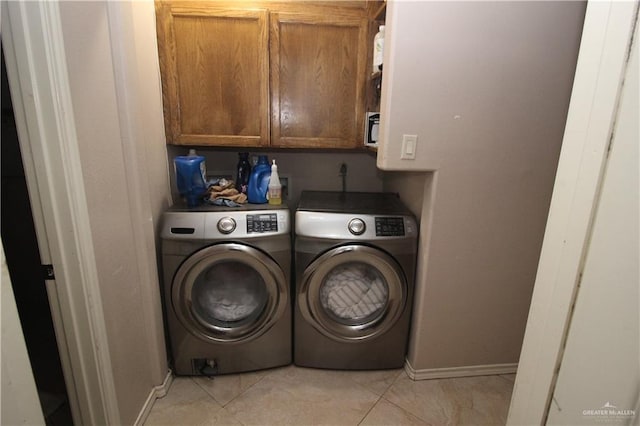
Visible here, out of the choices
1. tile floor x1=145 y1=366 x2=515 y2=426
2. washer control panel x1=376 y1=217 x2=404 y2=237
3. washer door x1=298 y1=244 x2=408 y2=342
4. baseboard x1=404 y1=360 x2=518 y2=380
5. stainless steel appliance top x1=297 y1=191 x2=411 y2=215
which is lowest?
tile floor x1=145 y1=366 x2=515 y2=426

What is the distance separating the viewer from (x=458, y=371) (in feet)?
6.05

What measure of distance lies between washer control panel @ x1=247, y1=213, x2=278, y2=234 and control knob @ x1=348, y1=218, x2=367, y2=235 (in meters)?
0.38

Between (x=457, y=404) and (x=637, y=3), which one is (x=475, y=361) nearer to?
(x=457, y=404)

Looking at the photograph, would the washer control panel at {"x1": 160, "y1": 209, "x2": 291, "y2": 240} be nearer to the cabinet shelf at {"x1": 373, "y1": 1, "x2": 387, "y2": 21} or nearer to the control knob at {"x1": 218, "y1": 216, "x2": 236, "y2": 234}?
the control knob at {"x1": 218, "y1": 216, "x2": 236, "y2": 234}

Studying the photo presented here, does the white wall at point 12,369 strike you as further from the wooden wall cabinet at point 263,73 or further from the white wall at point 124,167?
the wooden wall cabinet at point 263,73

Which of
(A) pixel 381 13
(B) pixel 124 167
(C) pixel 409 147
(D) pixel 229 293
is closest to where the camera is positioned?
(B) pixel 124 167

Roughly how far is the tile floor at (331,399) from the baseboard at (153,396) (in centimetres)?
2

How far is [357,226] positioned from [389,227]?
17cm

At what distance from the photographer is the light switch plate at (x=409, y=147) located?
145 centimetres

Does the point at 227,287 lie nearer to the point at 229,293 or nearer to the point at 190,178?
the point at 229,293

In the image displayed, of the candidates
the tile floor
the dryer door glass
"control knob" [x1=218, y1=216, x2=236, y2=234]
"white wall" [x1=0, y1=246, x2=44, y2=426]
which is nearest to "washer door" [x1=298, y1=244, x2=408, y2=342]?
the dryer door glass

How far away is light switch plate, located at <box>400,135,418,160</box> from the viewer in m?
1.45

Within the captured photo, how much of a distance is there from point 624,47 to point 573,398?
2.27ft

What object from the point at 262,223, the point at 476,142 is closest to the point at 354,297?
the point at 262,223
